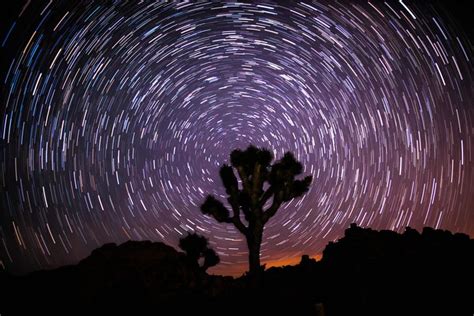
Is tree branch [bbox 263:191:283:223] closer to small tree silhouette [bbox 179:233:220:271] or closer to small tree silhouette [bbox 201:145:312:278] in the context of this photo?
small tree silhouette [bbox 201:145:312:278]

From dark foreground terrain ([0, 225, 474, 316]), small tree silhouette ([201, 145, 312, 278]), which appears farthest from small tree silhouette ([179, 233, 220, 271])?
small tree silhouette ([201, 145, 312, 278])

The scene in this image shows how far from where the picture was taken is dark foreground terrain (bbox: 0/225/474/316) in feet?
35.8

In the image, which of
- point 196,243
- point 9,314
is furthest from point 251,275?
point 9,314

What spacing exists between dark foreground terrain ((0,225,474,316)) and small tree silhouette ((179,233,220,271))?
0.56 meters

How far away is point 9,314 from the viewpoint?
13.6 metres

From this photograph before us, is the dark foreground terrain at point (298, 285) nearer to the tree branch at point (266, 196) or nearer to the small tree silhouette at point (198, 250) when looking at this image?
the small tree silhouette at point (198, 250)

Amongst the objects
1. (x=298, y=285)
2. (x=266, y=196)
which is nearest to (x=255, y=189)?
(x=266, y=196)

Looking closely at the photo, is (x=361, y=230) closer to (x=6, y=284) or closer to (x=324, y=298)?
(x=324, y=298)

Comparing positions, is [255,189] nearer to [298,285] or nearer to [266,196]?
[266,196]

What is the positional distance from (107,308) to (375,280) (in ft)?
32.7

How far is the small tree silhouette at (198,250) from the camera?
799 inches

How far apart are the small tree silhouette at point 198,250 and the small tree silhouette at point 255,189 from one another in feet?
12.3

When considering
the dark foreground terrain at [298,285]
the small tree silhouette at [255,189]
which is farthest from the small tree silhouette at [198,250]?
the small tree silhouette at [255,189]

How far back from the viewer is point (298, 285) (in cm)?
1420
